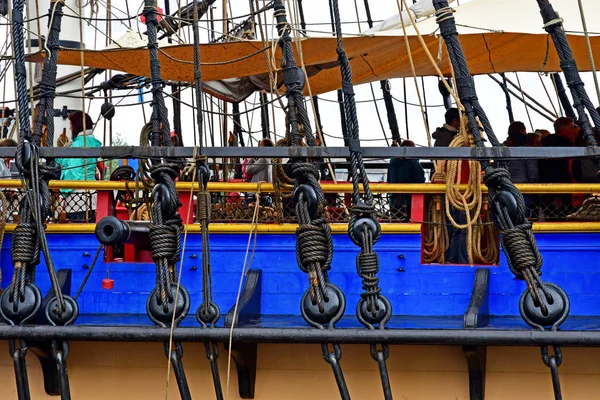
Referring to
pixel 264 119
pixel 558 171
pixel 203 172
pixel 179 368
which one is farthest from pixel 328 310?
pixel 264 119

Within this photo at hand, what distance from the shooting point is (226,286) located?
4.96 m

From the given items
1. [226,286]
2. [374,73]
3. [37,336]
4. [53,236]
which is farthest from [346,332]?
[374,73]

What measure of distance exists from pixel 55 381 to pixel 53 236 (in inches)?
33.9

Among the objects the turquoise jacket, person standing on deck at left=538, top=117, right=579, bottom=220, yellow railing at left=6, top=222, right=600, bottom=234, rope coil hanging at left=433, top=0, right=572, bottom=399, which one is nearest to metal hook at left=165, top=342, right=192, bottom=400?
yellow railing at left=6, top=222, right=600, bottom=234

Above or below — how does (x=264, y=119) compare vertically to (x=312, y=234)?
above

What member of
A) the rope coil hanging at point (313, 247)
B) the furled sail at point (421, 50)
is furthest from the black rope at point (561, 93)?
the rope coil hanging at point (313, 247)

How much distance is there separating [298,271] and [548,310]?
148cm

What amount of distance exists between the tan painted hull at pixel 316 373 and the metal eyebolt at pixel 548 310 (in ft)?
1.50

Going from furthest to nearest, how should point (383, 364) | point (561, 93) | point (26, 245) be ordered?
point (561, 93) → point (26, 245) → point (383, 364)

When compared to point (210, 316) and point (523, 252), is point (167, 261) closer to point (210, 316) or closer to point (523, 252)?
point (210, 316)

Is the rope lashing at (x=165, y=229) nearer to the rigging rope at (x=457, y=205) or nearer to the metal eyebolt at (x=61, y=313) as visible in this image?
the metal eyebolt at (x=61, y=313)

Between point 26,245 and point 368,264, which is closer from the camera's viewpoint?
point 368,264

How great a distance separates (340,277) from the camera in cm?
494

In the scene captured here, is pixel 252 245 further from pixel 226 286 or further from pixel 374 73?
pixel 374 73
